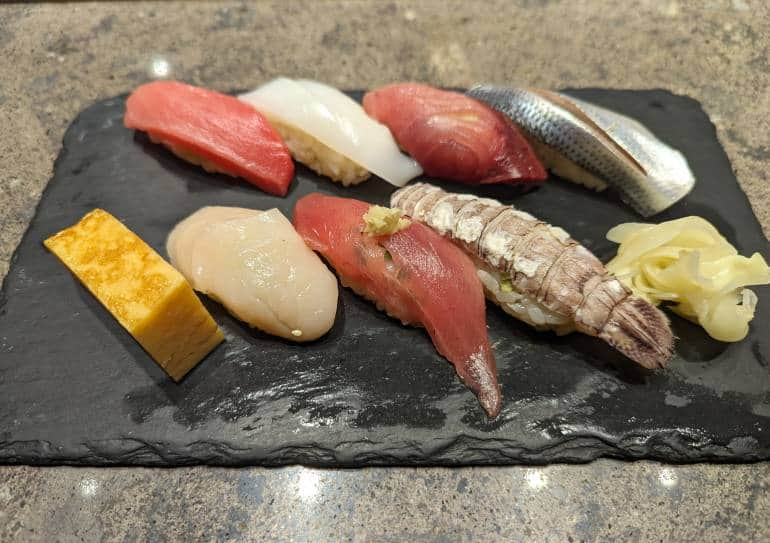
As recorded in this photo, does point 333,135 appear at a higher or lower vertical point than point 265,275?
higher

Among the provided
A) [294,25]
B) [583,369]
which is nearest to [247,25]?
[294,25]

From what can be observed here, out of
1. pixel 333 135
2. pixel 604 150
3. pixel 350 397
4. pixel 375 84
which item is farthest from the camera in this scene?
pixel 375 84

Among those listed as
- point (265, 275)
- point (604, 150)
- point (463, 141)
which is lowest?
point (265, 275)

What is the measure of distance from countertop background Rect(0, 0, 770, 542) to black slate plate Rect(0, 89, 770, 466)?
9cm

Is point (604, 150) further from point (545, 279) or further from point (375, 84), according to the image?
point (375, 84)

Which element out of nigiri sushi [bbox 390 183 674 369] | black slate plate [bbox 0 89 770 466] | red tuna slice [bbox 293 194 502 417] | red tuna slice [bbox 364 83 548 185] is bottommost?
black slate plate [bbox 0 89 770 466]

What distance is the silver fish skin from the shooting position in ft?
8.64

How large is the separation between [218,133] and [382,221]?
A: 114cm

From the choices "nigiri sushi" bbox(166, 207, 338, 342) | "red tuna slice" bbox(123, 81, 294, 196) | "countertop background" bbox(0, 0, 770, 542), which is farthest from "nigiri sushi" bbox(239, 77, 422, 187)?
"countertop background" bbox(0, 0, 770, 542)

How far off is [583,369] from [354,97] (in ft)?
6.71

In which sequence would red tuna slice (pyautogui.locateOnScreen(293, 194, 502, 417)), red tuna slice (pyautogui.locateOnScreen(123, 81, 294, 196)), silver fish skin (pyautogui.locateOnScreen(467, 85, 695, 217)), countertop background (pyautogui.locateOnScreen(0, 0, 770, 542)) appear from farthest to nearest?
red tuna slice (pyautogui.locateOnScreen(123, 81, 294, 196)) → silver fish skin (pyautogui.locateOnScreen(467, 85, 695, 217)) → red tuna slice (pyautogui.locateOnScreen(293, 194, 502, 417)) → countertop background (pyautogui.locateOnScreen(0, 0, 770, 542))

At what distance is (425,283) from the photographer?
219 cm

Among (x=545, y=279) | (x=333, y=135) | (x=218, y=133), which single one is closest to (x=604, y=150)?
(x=545, y=279)

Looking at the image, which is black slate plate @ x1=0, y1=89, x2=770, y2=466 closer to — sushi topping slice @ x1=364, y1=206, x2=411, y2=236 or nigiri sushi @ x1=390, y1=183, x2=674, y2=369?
nigiri sushi @ x1=390, y1=183, x2=674, y2=369
